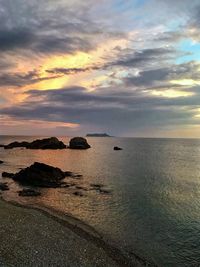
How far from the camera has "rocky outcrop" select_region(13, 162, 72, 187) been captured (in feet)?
178

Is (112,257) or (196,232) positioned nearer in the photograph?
(112,257)

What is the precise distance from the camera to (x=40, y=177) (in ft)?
184

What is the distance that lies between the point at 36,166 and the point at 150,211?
27.7 metres

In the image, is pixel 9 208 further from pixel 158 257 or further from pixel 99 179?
pixel 99 179

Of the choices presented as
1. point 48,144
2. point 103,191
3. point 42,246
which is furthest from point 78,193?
point 48,144

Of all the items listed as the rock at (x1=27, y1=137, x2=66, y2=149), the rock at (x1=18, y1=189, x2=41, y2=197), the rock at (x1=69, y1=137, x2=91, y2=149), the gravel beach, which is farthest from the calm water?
the rock at (x1=69, y1=137, x2=91, y2=149)

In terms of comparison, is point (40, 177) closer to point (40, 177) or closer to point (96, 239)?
point (40, 177)

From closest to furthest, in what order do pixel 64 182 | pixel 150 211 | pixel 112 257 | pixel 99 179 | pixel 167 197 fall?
pixel 112 257, pixel 150 211, pixel 167 197, pixel 64 182, pixel 99 179

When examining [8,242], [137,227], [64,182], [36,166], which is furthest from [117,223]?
[36,166]

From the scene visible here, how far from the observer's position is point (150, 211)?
37.4 meters

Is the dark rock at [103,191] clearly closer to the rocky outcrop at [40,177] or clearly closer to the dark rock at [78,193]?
the dark rock at [78,193]

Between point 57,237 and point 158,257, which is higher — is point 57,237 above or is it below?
above

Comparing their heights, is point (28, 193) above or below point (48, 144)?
below

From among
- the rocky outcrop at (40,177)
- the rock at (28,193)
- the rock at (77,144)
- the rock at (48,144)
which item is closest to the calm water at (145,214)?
the rock at (28,193)
